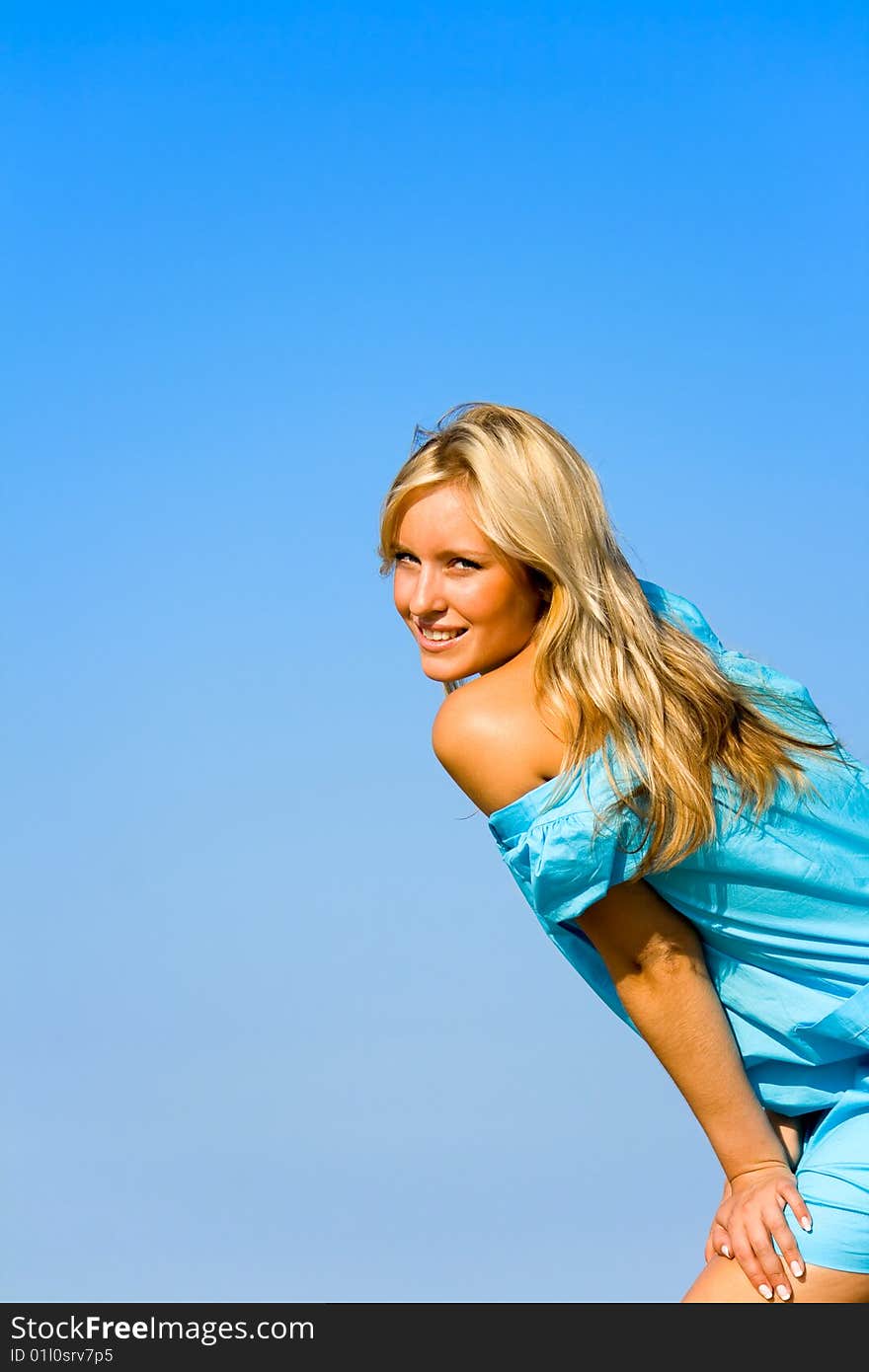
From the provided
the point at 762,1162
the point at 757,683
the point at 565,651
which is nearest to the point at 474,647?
the point at 565,651

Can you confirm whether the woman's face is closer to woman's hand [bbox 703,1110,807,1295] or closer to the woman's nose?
the woman's nose

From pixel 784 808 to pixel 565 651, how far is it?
55 cm

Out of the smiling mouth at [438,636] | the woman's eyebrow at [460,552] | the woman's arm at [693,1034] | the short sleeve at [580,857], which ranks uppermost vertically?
the woman's eyebrow at [460,552]

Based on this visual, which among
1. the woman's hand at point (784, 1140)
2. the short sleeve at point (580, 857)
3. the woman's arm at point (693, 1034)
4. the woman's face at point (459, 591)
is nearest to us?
the short sleeve at point (580, 857)

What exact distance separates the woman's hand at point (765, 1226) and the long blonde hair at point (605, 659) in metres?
0.71

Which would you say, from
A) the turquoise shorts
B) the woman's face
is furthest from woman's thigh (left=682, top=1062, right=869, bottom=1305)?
the woman's face

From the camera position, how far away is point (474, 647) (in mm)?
3400

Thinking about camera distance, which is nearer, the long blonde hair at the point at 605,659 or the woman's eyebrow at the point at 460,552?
the long blonde hair at the point at 605,659

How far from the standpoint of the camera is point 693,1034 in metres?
3.01

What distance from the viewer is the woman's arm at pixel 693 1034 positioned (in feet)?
9.84

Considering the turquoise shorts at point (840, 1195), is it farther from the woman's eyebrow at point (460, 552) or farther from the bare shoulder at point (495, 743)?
the woman's eyebrow at point (460, 552)

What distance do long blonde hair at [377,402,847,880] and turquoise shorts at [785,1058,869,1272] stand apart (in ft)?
2.24

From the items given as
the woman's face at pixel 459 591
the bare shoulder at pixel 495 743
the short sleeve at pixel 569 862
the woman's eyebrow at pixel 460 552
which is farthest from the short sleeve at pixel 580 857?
the woman's eyebrow at pixel 460 552
